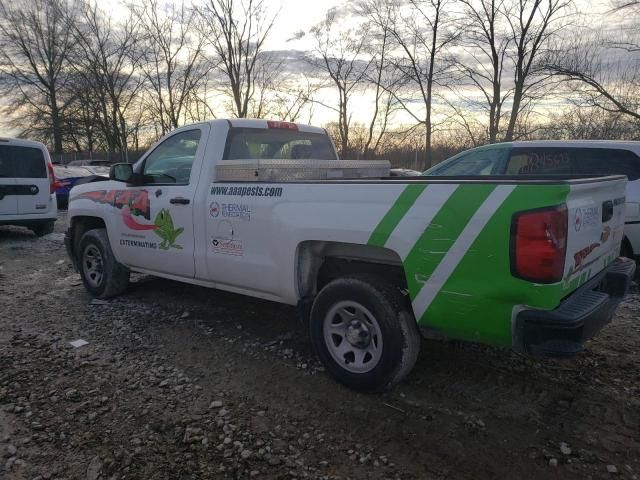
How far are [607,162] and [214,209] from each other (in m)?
4.64

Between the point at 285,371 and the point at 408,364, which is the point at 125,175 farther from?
the point at 408,364

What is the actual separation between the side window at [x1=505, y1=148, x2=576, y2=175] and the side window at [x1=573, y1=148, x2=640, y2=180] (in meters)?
0.12

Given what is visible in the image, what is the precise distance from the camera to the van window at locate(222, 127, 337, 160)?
14.0 ft

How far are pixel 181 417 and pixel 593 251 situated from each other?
→ 110 inches

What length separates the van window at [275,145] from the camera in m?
4.27

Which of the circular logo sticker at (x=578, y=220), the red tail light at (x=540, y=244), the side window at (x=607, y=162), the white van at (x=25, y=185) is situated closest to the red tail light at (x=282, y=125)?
the red tail light at (x=540, y=244)

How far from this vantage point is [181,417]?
2939 millimetres

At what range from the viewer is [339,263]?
11.6ft

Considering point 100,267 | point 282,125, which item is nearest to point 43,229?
point 100,267

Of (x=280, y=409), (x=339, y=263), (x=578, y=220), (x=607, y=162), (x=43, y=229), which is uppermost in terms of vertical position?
(x=607, y=162)

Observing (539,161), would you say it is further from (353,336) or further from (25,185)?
(25,185)

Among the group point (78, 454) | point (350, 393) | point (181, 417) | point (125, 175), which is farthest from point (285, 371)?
point (125, 175)

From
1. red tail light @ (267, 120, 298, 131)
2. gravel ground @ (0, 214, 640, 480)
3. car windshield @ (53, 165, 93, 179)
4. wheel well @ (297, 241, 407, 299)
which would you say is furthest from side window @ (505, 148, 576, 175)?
car windshield @ (53, 165, 93, 179)

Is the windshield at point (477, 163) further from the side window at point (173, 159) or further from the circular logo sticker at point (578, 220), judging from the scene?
the circular logo sticker at point (578, 220)
